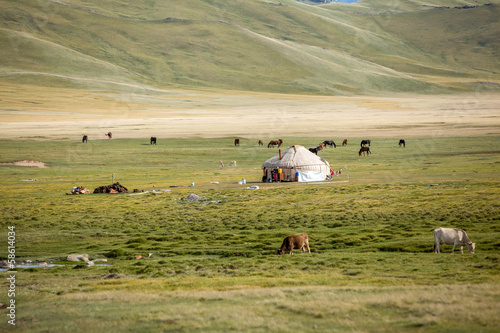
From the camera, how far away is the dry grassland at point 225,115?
318ft

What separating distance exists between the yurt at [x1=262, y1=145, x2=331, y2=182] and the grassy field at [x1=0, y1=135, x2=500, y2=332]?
1574 mm

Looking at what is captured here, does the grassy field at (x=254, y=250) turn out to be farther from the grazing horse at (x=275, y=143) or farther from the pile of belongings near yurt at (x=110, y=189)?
the grazing horse at (x=275, y=143)

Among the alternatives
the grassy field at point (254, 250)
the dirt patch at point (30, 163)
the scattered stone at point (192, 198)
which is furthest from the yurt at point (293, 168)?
the dirt patch at point (30, 163)

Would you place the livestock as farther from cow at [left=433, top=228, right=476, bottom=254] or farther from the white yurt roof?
cow at [left=433, top=228, right=476, bottom=254]

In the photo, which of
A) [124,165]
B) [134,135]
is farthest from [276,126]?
[124,165]

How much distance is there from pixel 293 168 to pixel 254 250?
952 inches

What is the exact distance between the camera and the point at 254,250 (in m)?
25.1

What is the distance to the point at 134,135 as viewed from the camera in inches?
→ 3629

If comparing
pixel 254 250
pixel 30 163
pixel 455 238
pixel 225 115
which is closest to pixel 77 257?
pixel 254 250

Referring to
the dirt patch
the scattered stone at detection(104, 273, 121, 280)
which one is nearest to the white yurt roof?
the dirt patch

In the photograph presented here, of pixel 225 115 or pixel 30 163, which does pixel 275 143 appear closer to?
pixel 30 163

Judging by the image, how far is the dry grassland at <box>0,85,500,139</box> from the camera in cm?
9706

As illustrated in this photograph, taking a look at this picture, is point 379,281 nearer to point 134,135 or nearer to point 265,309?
point 265,309

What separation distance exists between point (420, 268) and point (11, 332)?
13.1 m
